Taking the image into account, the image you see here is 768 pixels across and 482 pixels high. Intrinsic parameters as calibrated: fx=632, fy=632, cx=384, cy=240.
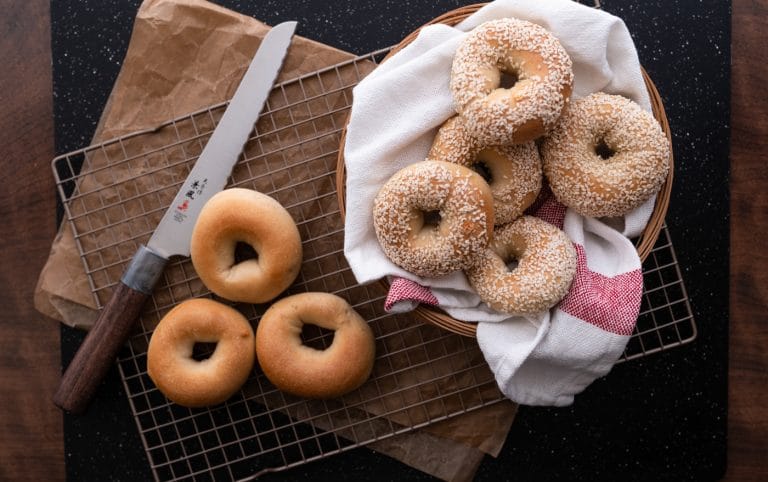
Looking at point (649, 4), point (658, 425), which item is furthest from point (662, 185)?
point (658, 425)

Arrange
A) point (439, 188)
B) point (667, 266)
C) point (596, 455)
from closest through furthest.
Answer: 1. point (439, 188)
2. point (667, 266)
3. point (596, 455)

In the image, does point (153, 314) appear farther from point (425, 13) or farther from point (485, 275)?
point (425, 13)

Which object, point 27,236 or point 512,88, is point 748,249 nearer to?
point 512,88

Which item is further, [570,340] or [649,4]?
[649,4]

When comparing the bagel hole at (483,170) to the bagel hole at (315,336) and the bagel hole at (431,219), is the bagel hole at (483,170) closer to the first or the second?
the bagel hole at (431,219)

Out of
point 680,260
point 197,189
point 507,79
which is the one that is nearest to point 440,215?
point 507,79
